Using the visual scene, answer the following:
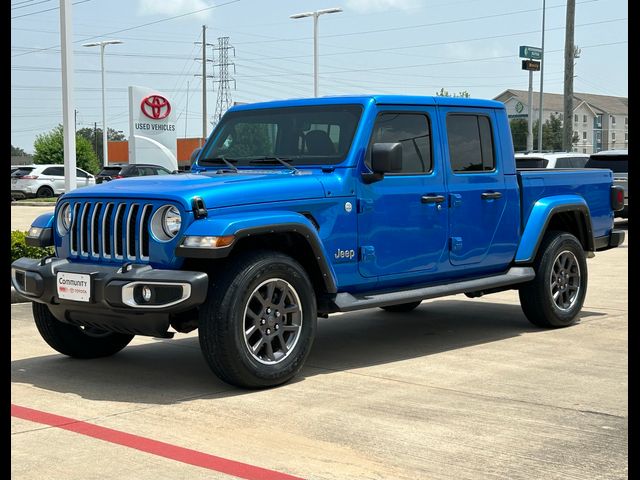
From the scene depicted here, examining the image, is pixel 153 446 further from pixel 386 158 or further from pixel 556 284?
pixel 556 284

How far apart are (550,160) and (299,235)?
1485cm

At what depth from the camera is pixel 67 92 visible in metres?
15.6

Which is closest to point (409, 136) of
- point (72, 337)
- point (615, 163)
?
point (72, 337)

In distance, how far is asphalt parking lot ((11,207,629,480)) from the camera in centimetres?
484

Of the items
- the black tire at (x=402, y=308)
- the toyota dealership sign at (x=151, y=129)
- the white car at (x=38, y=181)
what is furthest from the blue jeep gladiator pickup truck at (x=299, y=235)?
the white car at (x=38, y=181)

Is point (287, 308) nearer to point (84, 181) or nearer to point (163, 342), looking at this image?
point (163, 342)

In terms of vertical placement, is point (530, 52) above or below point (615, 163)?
above

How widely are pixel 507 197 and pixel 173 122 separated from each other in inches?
1172

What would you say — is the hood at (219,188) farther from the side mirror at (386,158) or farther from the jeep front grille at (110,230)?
the side mirror at (386,158)

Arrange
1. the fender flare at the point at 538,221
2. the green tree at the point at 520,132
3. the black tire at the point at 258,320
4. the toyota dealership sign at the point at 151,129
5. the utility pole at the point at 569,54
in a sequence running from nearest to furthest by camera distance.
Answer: the black tire at the point at 258,320
the fender flare at the point at 538,221
the utility pole at the point at 569,54
the toyota dealership sign at the point at 151,129
the green tree at the point at 520,132

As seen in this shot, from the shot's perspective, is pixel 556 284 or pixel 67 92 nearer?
pixel 556 284

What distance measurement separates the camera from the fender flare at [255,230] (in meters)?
6.12

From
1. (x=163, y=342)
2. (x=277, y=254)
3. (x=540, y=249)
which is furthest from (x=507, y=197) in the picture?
(x=163, y=342)

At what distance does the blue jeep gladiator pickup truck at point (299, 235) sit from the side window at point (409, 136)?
0.01 meters
